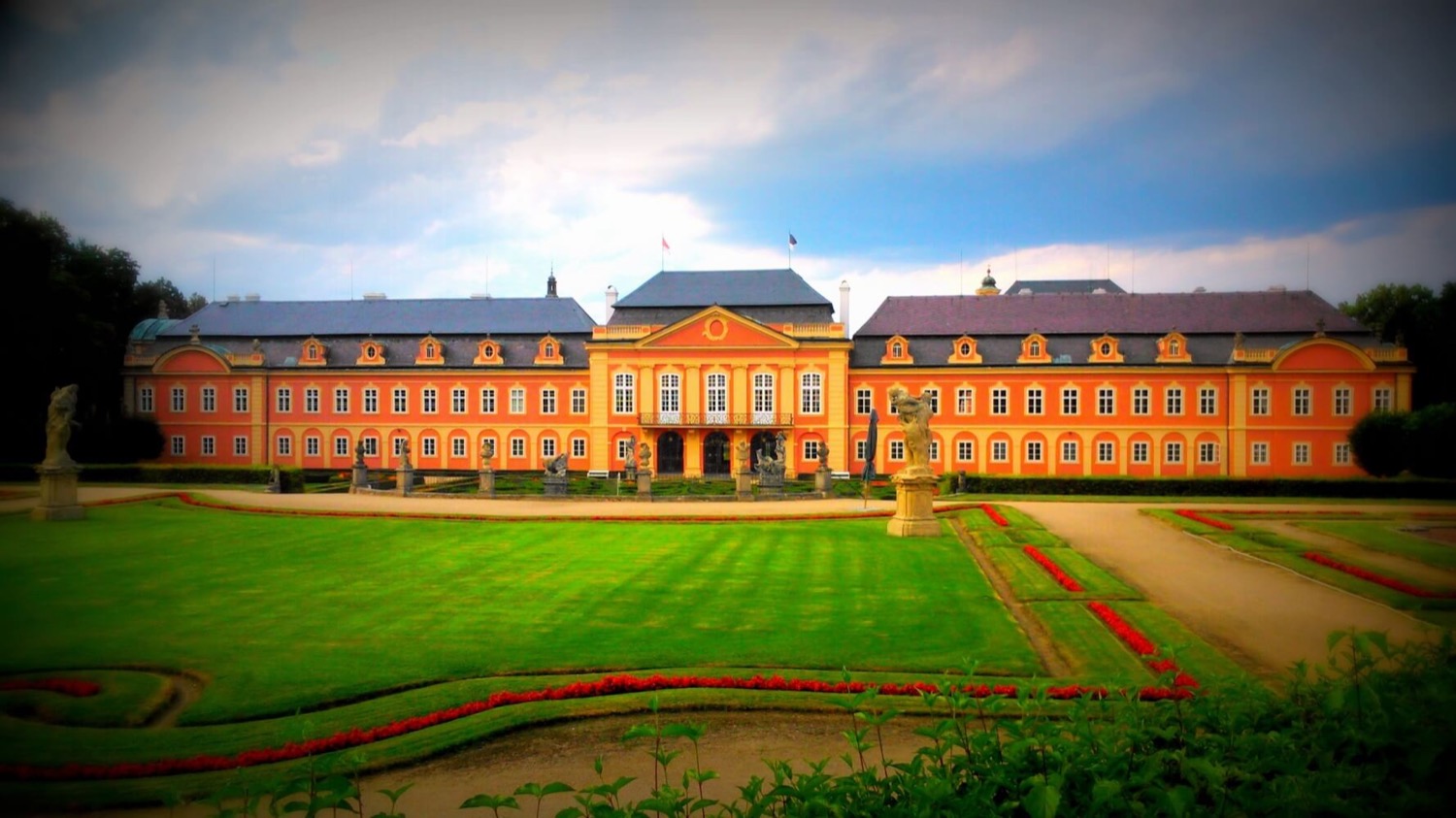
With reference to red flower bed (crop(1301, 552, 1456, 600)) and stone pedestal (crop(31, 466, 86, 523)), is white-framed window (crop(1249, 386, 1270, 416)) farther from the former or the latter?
stone pedestal (crop(31, 466, 86, 523))

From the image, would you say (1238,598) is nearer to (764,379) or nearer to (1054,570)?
(1054,570)

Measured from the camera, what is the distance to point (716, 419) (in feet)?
162

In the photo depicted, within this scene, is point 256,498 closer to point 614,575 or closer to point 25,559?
point 614,575

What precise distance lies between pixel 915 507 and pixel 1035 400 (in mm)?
28261

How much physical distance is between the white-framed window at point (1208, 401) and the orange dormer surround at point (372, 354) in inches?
1933

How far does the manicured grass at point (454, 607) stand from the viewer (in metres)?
10.9

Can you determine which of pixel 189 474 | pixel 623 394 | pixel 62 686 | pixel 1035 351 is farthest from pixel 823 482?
pixel 62 686

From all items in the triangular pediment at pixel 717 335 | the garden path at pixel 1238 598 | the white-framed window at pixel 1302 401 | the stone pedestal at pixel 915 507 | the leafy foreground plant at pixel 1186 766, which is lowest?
the garden path at pixel 1238 598

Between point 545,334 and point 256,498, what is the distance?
73.5 ft

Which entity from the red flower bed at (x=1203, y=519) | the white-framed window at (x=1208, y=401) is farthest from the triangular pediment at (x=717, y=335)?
the red flower bed at (x=1203, y=519)

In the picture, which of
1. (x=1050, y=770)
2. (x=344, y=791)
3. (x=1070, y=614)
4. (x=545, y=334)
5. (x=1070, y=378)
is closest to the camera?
(x=344, y=791)

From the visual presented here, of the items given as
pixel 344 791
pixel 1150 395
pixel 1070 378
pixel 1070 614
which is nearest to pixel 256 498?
pixel 1070 614

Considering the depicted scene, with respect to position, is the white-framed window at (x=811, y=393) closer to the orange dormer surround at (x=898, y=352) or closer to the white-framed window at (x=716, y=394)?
the orange dormer surround at (x=898, y=352)

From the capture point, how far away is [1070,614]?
14.1 m
